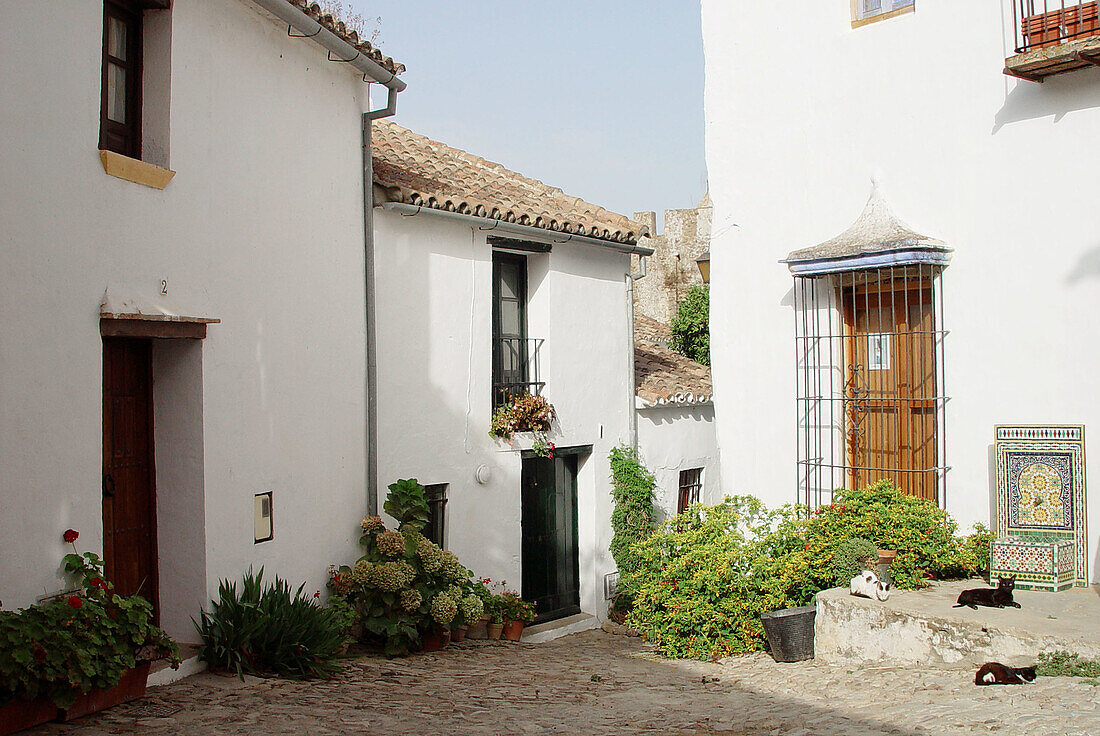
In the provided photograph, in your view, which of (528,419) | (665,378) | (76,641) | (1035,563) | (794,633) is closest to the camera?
(76,641)

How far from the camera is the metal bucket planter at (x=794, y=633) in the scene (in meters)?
7.88

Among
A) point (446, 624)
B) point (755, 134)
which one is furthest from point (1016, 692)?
point (755, 134)

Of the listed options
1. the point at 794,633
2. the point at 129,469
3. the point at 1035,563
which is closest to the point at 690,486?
the point at 794,633

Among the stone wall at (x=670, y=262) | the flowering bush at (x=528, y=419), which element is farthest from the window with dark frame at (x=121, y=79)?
the stone wall at (x=670, y=262)

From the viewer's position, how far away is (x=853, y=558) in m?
8.00

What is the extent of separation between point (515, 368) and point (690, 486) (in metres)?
4.18

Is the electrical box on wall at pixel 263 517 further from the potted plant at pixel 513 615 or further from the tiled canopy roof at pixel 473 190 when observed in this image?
the tiled canopy roof at pixel 473 190

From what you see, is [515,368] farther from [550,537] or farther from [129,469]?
[129,469]

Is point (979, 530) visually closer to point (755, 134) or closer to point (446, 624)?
point (755, 134)

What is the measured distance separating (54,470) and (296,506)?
2731mm

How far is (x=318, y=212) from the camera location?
899 cm

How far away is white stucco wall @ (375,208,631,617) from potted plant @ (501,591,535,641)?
589 millimetres

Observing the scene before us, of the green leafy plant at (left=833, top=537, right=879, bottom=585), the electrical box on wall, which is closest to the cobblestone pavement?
the green leafy plant at (left=833, top=537, right=879, bottom=585)

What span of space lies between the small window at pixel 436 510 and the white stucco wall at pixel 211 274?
122 centimetres
